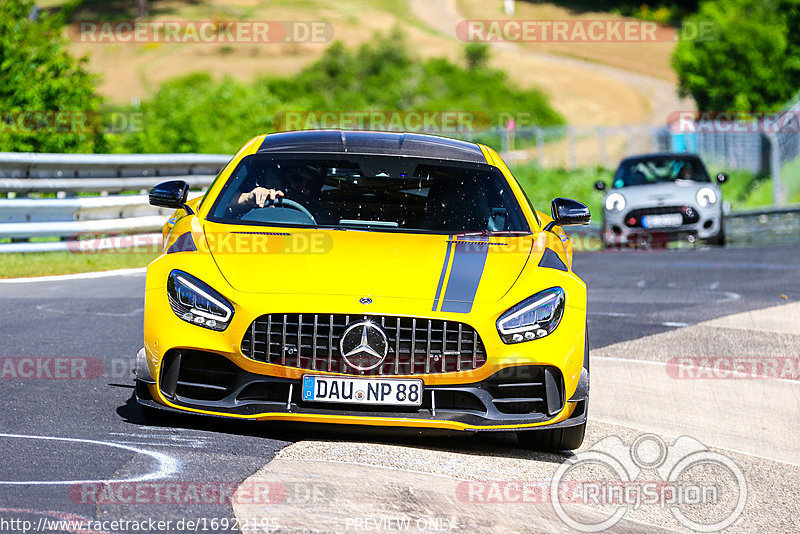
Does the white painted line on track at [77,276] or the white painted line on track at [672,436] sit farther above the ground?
the white painted line on track at [77,276]

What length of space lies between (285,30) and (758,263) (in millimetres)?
96183

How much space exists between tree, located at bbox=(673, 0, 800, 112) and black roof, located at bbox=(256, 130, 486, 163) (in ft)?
129

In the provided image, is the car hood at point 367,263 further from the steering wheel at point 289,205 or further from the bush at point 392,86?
the bush at point 392,86

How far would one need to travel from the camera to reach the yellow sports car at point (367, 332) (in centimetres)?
562

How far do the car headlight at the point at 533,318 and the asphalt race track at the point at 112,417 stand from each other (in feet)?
2.07

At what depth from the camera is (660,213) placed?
1911 cm

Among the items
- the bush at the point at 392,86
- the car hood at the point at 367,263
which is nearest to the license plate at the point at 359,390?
the car hood at the point at 367,263

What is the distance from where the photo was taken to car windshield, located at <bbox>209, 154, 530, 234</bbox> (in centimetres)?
691

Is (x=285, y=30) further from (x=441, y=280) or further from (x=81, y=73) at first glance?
(x=441, y=280)

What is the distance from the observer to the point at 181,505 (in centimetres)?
463

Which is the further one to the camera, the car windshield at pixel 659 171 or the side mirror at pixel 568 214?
the car windshield at pixel 659 171

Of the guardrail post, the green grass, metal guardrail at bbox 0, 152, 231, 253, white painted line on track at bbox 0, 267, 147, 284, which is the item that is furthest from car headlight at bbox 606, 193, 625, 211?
white painted line on track at bbox 0, 267, 147, 284

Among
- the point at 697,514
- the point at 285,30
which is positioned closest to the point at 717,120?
the point at 697,514

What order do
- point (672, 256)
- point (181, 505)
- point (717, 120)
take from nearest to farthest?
point (181, 505) < point (672, 256) < point (717, 120)
